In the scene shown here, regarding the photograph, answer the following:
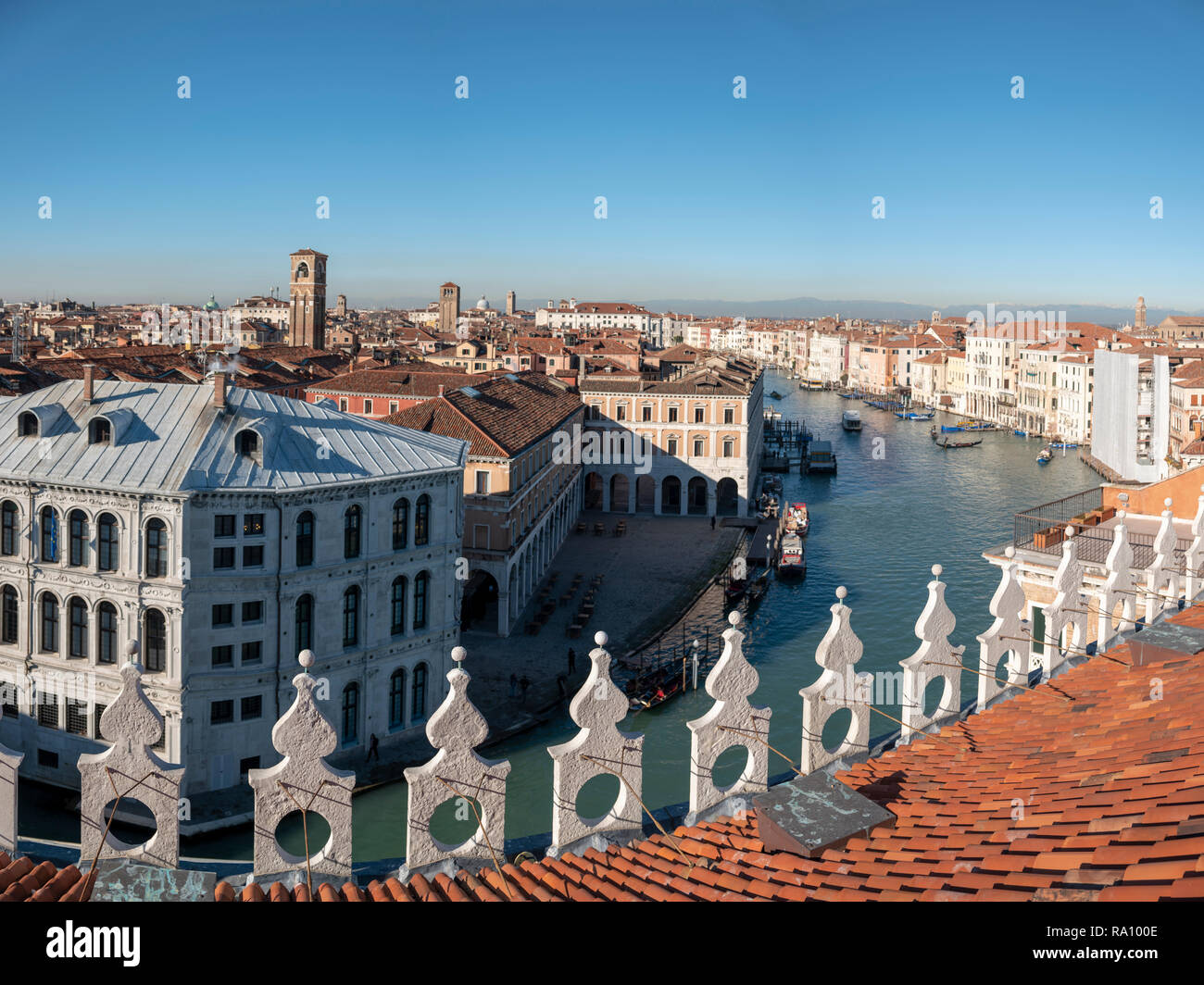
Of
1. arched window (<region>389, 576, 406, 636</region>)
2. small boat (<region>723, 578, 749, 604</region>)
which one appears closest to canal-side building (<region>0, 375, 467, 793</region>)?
arched window (<region>389, 576, 406, 636</region>)

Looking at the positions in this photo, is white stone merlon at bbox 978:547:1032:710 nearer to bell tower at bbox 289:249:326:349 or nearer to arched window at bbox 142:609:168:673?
arched window at bbox 142:609:168:673

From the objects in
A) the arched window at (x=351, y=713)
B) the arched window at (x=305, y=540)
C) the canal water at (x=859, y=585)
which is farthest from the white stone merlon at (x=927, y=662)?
the arched window at (x=351, y=713)

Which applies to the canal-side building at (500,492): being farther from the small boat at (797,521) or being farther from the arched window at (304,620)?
the small boat at (797,521)

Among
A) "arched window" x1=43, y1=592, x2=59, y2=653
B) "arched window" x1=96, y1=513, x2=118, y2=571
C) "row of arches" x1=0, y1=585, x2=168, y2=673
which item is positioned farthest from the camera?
"arched window" x1=43, y1=592, x2=59, y2=653

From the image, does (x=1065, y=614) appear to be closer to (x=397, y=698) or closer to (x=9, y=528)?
(x=397, y=698)

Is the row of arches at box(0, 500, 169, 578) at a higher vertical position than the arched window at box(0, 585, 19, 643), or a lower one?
higher
